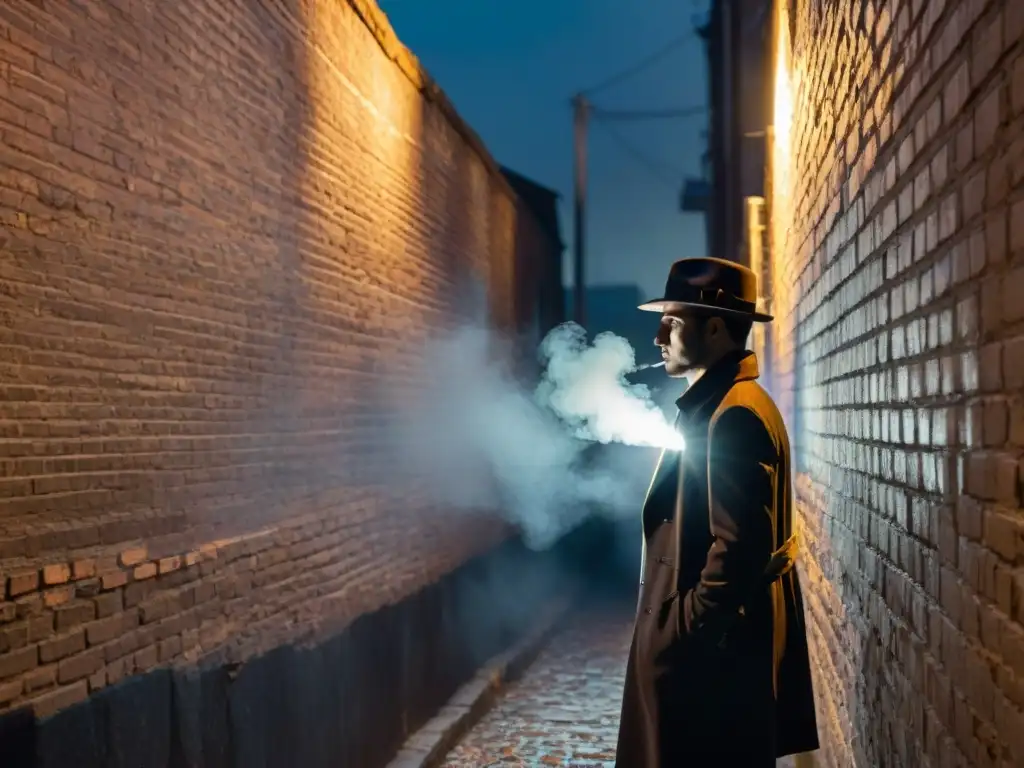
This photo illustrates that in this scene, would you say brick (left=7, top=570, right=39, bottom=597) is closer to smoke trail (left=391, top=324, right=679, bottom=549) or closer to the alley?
smoke trail (left=391, top=324, right=679, bottom=549)

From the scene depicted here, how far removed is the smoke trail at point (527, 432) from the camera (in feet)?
28.4

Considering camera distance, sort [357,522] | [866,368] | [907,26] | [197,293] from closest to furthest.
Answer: [907,26] < [866,368] < [197,293] < [357,522]

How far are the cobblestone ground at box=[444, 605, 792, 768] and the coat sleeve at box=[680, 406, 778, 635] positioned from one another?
3473 mm

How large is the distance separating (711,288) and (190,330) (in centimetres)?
268

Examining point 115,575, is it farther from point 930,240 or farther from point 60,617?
point 930,240

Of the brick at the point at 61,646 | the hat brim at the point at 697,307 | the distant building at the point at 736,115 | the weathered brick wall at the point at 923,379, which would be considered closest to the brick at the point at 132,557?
the brick at the point at 61,646

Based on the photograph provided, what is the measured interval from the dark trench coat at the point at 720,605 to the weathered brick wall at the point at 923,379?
0.81 feet

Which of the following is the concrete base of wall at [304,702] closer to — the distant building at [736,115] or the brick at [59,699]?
the brick at [59,699]

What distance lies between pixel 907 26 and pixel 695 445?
1.57 m

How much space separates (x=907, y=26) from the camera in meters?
2.32

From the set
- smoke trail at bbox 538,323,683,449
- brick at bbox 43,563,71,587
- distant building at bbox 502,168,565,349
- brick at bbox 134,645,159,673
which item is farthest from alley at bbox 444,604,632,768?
distant building at bbox 502,168,565,349

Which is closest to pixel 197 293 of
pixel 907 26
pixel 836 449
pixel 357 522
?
pixel 357 522

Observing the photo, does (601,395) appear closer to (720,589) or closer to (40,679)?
(720,589)

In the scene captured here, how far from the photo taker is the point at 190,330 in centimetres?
459
